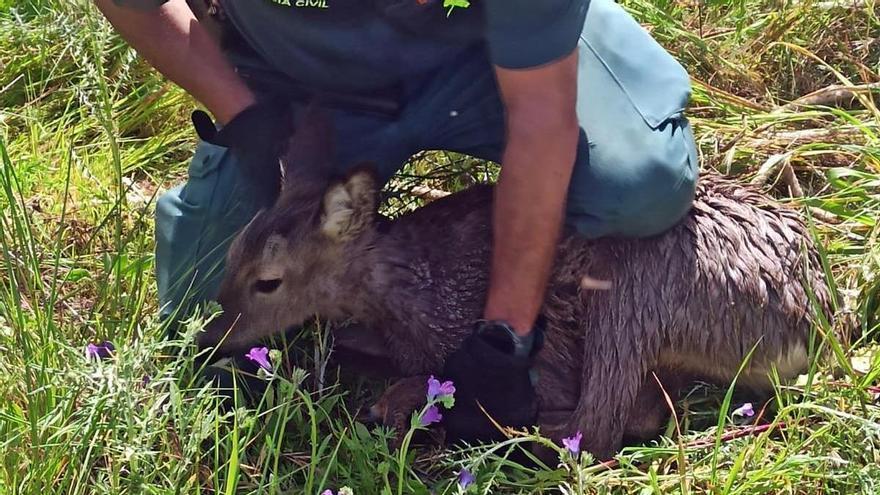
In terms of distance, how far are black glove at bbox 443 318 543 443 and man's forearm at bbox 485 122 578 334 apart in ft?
0.18

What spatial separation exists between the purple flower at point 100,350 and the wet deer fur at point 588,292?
0.96 feet

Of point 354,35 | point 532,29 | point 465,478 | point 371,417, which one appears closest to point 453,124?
point 354,35

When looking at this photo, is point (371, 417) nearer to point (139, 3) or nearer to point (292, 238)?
point (292, 238)

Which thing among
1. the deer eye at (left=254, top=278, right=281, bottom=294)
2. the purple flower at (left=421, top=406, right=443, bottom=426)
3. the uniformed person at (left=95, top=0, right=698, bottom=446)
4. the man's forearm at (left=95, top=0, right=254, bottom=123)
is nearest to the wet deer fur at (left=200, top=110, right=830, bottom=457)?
the deer eye at (left=254, top=278, right=281, bottom=294)

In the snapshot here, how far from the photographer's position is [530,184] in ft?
9.06

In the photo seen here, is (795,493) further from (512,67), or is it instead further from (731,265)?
(512,67)

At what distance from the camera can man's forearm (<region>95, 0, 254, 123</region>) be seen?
315 cm

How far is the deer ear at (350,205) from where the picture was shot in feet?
9.64

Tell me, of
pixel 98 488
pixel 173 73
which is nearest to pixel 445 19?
pixel 173 73

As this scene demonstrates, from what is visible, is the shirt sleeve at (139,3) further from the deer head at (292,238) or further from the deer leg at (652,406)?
the deer leg at (652,406)

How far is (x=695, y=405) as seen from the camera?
321cm

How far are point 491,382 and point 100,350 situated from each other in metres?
1.13

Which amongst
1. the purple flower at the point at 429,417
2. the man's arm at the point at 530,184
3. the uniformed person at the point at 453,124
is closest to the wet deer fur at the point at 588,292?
the uniformed person at the point at 453,124

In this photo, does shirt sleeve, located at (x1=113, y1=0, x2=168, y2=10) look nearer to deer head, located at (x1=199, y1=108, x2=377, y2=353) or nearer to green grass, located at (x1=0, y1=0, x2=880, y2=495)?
green grass, located at (x1=0, y1=0, x2=880, y2=495)
